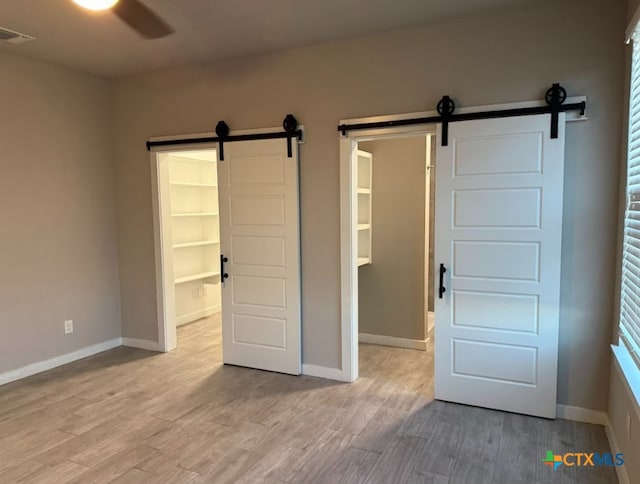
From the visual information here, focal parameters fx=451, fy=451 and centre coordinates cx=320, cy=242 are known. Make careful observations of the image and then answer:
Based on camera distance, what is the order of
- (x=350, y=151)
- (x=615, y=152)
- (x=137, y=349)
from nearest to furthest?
(x=615, y=152)
(x=350, y=151)
(x=137, y=349)

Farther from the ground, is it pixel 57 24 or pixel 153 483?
pixel 57 24

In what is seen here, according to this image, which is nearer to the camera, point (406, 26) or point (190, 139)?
point (406, 26)

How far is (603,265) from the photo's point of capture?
298 cm

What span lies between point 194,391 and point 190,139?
2288mm

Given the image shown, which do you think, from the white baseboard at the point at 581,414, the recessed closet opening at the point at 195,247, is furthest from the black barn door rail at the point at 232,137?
the white baseboard at the point at 581,414

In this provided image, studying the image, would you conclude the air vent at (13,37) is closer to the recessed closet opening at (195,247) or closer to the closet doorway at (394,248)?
the recessed closet opening at (195,247)

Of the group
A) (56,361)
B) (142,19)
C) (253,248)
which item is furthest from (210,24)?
(56,361)

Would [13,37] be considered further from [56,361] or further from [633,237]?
[633,237]

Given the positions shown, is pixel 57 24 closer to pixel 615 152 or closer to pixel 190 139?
pixel 190 139

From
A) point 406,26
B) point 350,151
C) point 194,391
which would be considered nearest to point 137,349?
point 194,391

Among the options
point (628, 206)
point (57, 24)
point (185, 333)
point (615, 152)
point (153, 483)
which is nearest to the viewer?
point (153, 483)

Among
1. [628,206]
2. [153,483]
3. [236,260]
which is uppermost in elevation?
[628,206]

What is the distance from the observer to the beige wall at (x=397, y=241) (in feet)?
15.0

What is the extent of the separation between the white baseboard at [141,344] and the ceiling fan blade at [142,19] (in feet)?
9.80
